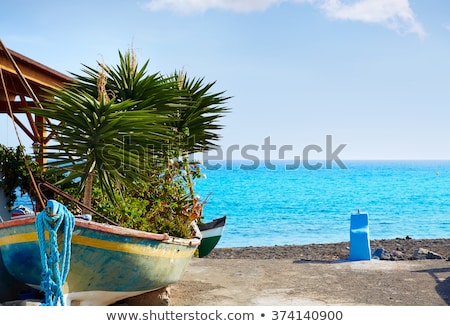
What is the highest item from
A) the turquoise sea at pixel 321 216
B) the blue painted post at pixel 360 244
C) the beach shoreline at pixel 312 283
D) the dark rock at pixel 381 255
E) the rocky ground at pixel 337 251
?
the blue painted post at pixel 360 244

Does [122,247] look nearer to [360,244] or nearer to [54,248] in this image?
[54,248]

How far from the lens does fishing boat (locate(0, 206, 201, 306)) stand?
7.24 m

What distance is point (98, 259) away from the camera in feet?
24.2

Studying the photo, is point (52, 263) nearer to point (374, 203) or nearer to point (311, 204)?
point (311, 204)

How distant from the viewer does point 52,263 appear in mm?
6895

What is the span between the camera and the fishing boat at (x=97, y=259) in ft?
23.8

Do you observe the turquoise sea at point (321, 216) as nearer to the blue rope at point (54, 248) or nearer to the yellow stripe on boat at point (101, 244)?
the yellow stripe on boat at point (101, 244)

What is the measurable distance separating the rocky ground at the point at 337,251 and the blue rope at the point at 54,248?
9.18 m

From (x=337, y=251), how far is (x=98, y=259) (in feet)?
36.6

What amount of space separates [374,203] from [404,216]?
52.6ft

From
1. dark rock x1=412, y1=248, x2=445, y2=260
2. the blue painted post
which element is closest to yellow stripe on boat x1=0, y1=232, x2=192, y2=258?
the blue painted post

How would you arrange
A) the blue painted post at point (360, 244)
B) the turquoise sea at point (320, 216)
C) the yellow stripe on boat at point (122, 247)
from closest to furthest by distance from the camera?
the yellow stripe on boat at point (122, 247) < the blue painted post at point (360, 244) < the turquoise sea at point (320, 216)

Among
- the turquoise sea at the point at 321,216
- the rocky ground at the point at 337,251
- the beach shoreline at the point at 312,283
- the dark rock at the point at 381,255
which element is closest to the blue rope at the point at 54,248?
the beach shoreline at the point at 312,283
